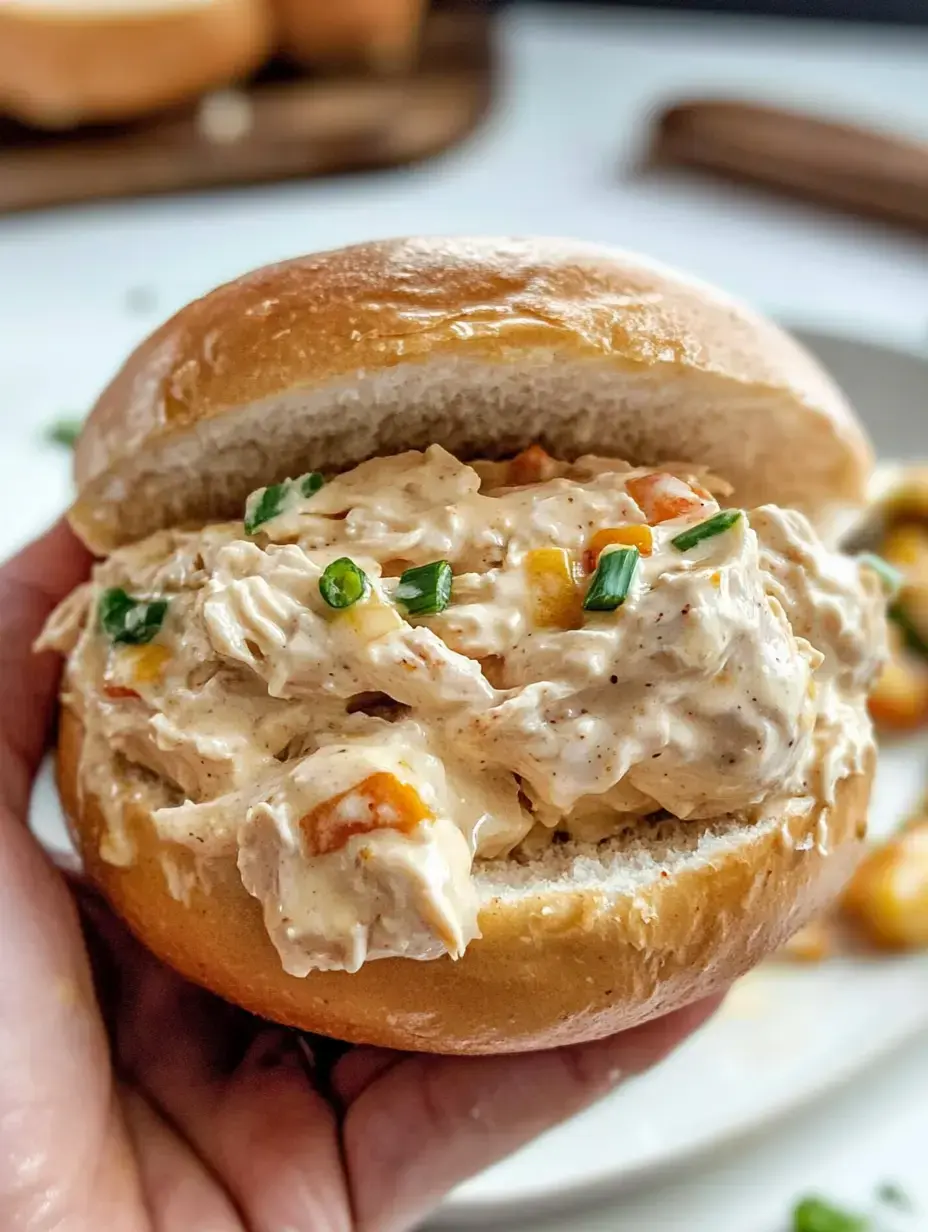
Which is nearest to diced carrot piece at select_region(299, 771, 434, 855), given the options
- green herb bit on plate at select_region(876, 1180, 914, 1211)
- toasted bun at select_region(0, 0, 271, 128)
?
green herb bit on plate at select_region(876, 1180, 914, 1211)

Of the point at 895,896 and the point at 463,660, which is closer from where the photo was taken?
the point at 463,660

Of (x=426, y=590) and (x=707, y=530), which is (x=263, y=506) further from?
(x=707, y=530)

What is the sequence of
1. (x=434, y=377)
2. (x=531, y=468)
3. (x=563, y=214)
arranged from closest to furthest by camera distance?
(x=434, y=377) < (x=531, y=468) < (x=563, y=214)

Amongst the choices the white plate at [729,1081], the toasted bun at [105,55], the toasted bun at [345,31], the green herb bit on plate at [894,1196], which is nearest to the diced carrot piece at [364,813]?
the white plate at [729,1081]

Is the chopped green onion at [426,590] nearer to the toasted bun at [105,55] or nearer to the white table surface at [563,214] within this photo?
the white table surface at [563,214]

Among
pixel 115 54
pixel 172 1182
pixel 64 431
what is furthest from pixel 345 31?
pixel 172 1182

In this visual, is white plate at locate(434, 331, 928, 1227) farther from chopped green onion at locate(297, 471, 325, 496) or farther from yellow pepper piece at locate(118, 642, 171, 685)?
chopped green onion at locate(297, 471, 325, 496)
